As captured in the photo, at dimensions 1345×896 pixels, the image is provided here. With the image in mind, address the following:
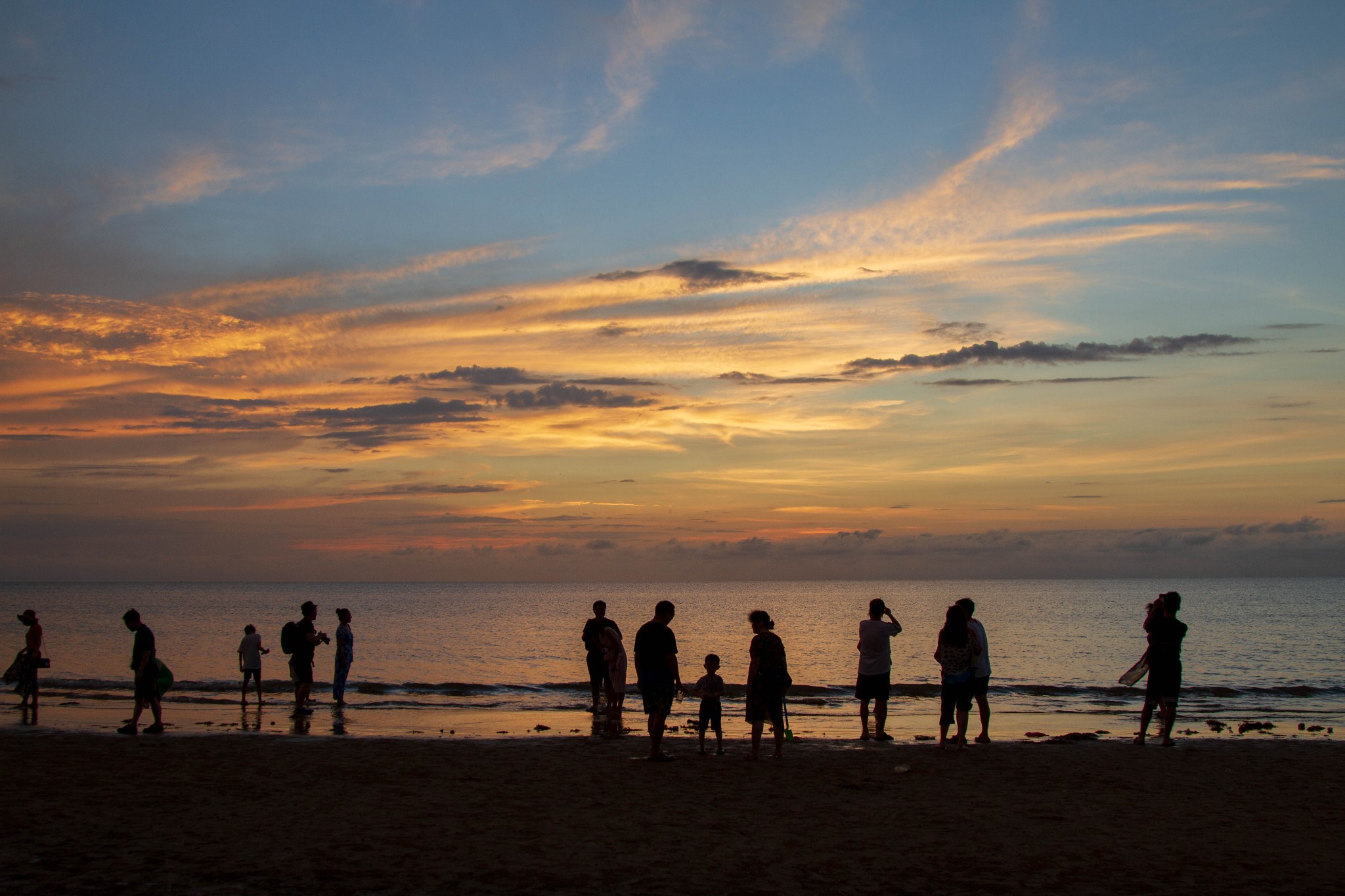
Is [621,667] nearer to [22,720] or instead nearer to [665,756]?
[665,756]

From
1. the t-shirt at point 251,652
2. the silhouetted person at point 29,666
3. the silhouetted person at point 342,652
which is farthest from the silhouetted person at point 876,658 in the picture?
the silhouetted person at point 29,666

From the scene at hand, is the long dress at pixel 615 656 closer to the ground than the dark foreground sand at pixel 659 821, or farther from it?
farther from it

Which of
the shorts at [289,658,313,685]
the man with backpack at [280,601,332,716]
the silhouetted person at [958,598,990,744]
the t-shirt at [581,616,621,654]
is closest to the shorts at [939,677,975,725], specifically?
the silhouetted person at [958,598,990,744]

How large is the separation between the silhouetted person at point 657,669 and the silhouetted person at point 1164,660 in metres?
7.09

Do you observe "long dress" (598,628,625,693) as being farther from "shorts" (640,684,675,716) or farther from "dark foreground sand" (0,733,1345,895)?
"shorts" (640,684,675,716)

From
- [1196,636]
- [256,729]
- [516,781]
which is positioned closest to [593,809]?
[516,781]

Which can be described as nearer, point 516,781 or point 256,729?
point 516,781

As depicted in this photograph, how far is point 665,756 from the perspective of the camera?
12.0m

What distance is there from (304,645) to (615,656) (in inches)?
275

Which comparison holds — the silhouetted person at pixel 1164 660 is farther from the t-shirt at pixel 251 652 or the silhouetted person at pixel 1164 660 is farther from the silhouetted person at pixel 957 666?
the t-shirt at pixel 251 652

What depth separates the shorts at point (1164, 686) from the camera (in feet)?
44.8

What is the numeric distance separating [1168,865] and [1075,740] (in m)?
8.37

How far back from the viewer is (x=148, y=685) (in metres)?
14.1

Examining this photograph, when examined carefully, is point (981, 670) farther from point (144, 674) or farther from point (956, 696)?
point (144, 674)
